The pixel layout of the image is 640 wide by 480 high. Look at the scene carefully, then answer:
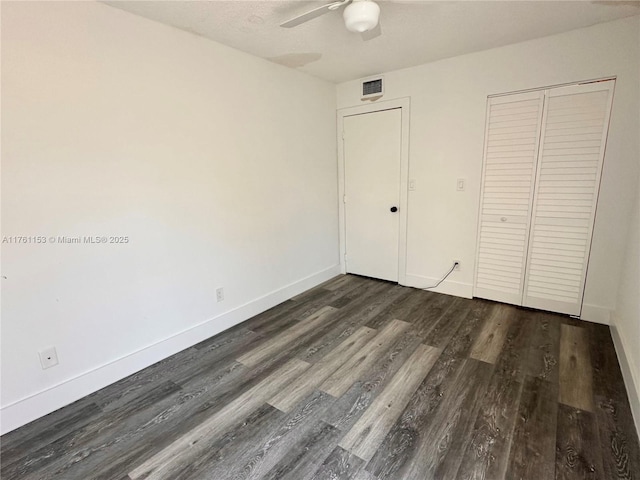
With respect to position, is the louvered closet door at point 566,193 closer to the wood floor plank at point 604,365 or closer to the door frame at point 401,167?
the wood floor plank at point 604,365

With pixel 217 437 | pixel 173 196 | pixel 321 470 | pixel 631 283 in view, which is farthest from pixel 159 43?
pixel 631 283

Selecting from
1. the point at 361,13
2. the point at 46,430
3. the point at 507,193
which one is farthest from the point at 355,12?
the point at 46,430

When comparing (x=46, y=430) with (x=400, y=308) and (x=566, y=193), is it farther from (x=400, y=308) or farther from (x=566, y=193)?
(x=566, y=193)

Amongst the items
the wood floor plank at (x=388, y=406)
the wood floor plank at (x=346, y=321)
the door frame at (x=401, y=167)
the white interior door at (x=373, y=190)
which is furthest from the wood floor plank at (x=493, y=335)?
the white interior door at (x=373, y=190)

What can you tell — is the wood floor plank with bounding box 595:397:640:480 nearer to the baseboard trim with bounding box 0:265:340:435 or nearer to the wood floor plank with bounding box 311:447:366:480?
the wood floor plank with bounding box 311:447:366:480

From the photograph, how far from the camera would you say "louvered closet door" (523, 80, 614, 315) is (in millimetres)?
2525

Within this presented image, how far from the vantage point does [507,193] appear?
9.73 feet

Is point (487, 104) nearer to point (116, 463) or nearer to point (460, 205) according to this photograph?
point (460, 205)

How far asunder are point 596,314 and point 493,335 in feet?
3.21

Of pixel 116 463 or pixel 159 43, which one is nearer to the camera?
pixel 116 463

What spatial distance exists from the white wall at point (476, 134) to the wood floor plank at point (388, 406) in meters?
1.40

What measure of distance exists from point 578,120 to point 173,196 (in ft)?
10.8

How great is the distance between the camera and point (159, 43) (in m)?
2.17

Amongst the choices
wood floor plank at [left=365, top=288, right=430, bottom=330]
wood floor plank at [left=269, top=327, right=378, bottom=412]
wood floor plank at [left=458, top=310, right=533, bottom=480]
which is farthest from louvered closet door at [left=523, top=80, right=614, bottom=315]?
wood floor plank at [left=269, top=327, right=378, bottom=412]
